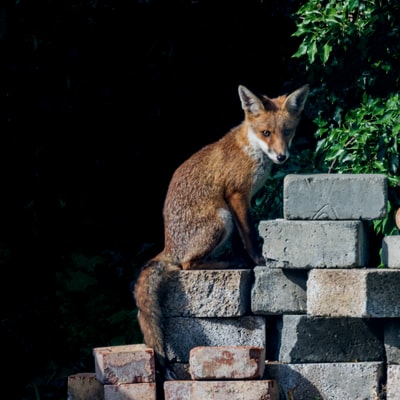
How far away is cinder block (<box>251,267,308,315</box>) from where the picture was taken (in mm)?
8273

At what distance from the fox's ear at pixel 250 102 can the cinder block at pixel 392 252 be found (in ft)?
5.11

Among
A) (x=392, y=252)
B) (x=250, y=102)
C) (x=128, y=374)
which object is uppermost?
(x=250, y=102)

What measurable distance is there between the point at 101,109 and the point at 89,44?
68 centimetres

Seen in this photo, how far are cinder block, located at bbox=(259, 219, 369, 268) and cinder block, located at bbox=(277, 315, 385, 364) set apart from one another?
457mm

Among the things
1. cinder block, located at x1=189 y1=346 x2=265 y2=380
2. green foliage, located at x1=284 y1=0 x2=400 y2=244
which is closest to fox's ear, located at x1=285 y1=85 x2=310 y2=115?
green foliage, located at x1=284 y1=0 x2=400 y2=244

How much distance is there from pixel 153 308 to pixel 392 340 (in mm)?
1804

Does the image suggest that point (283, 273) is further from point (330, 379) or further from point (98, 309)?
point (98, 309)

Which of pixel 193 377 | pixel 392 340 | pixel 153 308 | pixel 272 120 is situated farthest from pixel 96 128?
pixel 392 340

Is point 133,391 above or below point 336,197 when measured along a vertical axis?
below

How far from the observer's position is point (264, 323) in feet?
27.6

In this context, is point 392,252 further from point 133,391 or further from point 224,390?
point 133,391

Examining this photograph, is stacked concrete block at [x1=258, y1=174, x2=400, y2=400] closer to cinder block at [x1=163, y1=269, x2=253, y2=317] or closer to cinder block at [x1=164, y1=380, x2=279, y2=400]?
cinder block at [x1=163, y1=269, x2=253, y2=317]

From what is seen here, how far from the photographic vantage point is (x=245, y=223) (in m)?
8.61

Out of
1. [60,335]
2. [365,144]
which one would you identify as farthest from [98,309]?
[365,144]
